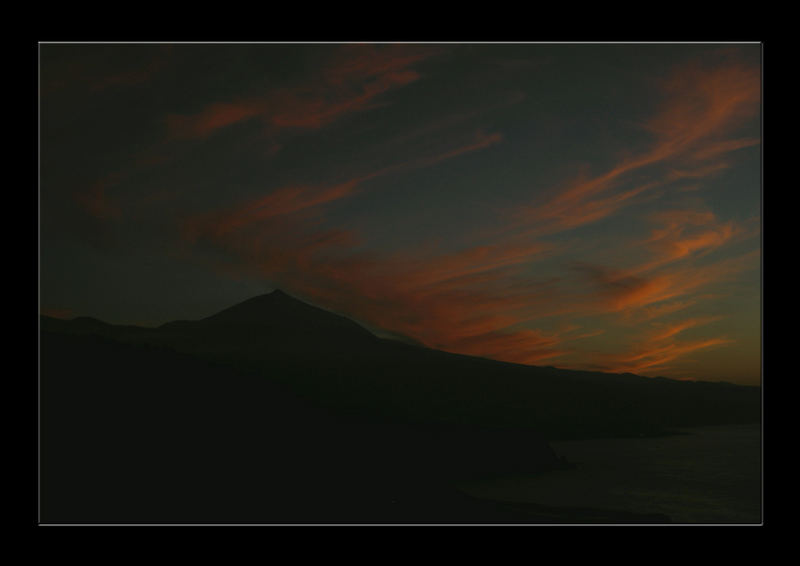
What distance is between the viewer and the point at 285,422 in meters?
4.85

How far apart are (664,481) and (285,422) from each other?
2614 millimetres

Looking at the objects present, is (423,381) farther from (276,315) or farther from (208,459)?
(208,459)

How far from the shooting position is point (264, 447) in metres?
4.82

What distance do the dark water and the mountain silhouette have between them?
0.28ft

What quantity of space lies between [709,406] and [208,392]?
3444 mm

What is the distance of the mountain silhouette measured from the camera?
482cm

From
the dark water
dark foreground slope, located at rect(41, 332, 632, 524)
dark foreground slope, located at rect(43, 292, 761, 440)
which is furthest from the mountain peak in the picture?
the dark water

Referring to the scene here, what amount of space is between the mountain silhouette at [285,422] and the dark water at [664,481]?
8cm

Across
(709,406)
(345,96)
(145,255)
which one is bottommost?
(709,406)

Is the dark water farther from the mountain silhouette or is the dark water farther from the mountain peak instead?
the mountain peak

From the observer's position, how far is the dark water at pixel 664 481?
15.7ft

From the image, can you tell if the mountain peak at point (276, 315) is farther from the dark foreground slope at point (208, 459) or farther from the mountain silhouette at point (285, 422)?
the dark foreground slope at point (208, 459)
